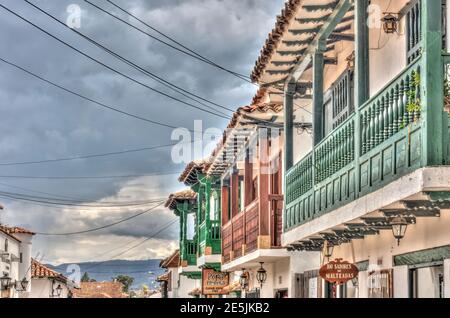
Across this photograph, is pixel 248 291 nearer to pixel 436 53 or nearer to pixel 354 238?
pixel 354 238

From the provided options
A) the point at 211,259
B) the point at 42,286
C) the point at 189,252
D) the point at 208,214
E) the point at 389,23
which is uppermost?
→ the point at 389,23

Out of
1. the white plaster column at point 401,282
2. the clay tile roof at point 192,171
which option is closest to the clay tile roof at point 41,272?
the clay tile roof at point 192,171

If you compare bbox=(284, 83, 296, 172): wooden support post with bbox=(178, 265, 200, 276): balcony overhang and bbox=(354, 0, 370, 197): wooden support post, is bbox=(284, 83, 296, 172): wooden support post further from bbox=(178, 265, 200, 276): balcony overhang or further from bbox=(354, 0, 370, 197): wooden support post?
bbox=(178, 265, 200, 276): balcony overhang

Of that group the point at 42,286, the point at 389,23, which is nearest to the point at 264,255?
the point at 389,23

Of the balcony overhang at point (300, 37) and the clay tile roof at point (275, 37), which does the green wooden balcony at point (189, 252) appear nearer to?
the balcony overhang at point (300, 37)

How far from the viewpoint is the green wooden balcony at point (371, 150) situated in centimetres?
964

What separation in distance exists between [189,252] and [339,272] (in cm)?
2437

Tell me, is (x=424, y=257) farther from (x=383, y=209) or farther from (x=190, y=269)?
(x=190, y=269)

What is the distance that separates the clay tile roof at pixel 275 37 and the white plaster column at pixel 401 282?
4.06 metres

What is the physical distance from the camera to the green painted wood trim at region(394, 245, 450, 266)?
11.5 metres

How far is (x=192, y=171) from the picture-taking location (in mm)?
33812

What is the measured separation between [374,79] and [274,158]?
8.37 m

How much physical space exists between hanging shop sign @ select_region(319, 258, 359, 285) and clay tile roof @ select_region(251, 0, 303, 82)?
3723mm

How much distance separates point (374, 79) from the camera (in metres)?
15.3
